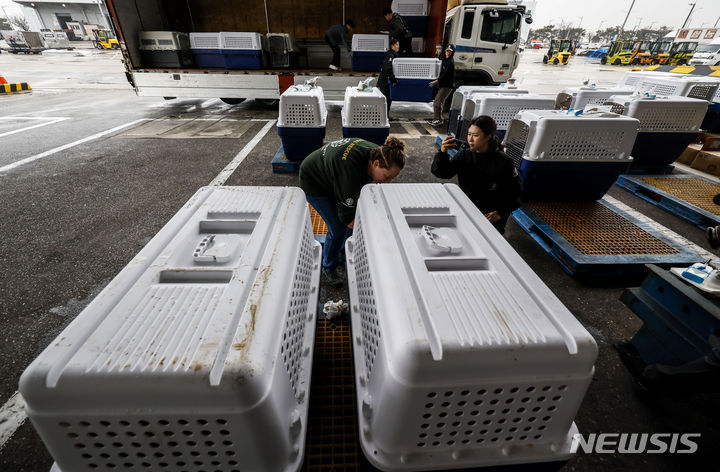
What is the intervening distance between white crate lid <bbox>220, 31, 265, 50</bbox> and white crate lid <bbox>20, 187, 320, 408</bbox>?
8.97 meters

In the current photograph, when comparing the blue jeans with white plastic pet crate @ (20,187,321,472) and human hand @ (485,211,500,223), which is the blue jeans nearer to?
human hand @ (485,211,500,223)

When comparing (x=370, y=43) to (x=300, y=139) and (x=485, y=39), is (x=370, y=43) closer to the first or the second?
(x=485, y=39)

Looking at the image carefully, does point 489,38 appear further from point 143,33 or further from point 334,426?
point 334,426

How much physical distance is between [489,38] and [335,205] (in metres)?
8.55

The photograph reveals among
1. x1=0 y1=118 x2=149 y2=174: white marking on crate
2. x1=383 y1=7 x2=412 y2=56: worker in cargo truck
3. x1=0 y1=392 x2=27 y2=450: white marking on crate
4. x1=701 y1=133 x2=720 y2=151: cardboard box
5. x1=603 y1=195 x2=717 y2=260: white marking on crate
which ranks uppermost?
x1=383 y1=7 x2=412 y2=56: worker in cargo truck

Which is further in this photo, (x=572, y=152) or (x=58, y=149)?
(x=58, y=149)

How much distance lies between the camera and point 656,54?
25969 millimetres

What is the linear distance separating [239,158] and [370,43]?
5430 millimetres

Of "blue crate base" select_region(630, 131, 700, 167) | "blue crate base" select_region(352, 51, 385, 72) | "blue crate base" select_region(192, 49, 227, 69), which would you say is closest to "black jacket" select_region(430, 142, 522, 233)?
"blue crate base" select_region(630, 131, 700, 167)

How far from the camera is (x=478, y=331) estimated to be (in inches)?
38.4

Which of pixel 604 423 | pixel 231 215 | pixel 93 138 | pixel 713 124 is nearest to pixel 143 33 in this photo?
pixel 93 138

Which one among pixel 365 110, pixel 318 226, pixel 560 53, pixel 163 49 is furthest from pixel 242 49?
pixel 560 53

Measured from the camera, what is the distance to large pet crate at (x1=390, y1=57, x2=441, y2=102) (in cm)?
788

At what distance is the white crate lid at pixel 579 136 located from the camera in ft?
11.1
